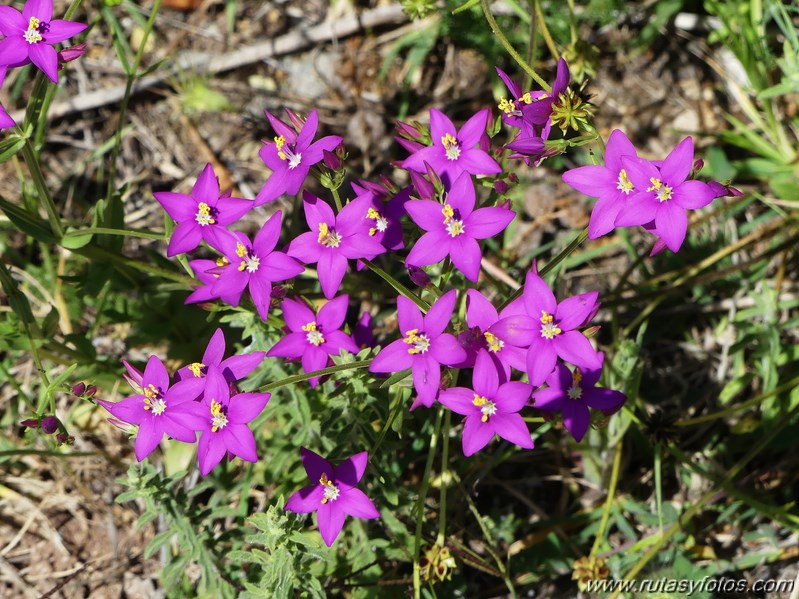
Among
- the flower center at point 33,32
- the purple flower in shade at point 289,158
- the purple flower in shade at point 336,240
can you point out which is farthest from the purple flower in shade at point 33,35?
the purple flower in shade at point 336,240

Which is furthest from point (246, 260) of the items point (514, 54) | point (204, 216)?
point (514, 54)

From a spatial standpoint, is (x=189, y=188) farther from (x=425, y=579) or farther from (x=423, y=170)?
(x=425, y=579)

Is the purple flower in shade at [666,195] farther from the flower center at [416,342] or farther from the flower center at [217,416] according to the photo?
the flower center at [217,416]

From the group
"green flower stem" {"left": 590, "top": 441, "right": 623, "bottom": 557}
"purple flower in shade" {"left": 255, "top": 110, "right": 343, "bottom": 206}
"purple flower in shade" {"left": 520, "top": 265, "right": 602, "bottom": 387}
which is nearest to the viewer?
"purple flower in shade" {"left": 520, "top": 265, "right": 602, "bottom": 387}

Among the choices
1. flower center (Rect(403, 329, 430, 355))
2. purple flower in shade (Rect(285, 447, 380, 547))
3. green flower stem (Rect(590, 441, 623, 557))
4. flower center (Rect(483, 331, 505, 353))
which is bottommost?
green flower stem (Rect(590, 441, 623, 557))

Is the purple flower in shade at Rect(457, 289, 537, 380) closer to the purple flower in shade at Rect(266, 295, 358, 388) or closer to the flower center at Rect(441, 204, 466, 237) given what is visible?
the flower center at Rect(441, 204, 466, 237)

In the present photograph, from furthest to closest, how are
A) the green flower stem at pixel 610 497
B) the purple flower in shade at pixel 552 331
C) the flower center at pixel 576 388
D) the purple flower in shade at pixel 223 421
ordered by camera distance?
1. the green flower stem at pixel 610 497
2. the flower center at pixel 576 388
3. the purple flower in shade at pixel 223 421
4. the purple flower in shade at pixel 552 331

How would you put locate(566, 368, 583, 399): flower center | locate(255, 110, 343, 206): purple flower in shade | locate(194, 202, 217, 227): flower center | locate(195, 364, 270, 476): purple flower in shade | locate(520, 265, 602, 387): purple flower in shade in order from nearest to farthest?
locate(520, 265, 602, 387): purple flower in shade
locate(195, 364, 270, 476): purple flower in shade
locate(566, 368, 583, 399): flower center
locate(255, 110, 343, 206): purple flower in shade
locate(194, 202, 217, 227): flower center

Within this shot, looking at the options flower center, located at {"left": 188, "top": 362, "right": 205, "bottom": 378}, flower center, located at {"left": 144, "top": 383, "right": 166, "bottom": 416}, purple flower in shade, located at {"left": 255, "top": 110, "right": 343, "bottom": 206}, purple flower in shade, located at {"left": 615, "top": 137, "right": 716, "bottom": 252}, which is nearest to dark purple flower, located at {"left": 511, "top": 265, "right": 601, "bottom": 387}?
purple flower in shade, located at {"left": 615, "top": 137, "right": 716, "bottom": 252}
